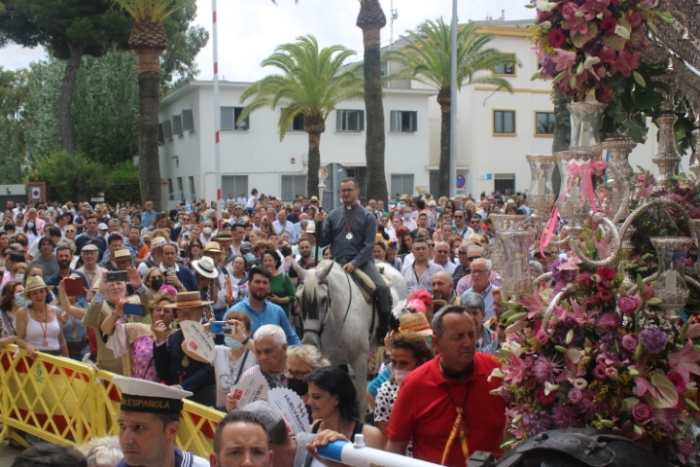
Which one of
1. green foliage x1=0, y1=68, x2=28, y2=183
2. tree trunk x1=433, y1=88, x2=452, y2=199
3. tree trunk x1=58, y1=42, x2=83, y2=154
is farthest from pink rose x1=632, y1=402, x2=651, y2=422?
green foliage x1=0, y1=68, x2=28, y2=183

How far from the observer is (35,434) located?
29.9ft

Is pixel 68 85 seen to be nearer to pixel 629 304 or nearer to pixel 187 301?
pixel 187 301

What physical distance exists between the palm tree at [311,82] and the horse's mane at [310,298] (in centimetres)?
2757

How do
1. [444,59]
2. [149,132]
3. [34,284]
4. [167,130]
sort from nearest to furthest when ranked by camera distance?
[34,284] < [149,132] < [444,59] < [167,130]

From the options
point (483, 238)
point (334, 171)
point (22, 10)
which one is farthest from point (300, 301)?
point (22, 10)

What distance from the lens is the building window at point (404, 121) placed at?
43.9 m

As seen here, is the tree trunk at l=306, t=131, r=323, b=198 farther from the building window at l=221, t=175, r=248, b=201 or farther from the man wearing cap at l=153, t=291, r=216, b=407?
the man wearing cap at l=153, t=291, r=216, b=407

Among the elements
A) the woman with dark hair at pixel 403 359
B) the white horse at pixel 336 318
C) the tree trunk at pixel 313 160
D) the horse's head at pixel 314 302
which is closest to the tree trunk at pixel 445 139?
the tree trunk at pixel 313 160

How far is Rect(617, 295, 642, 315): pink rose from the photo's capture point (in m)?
3.61

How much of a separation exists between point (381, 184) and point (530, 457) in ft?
80.3

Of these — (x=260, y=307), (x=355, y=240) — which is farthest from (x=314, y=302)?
(x=355, y=240)

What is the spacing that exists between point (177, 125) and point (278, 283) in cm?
3542

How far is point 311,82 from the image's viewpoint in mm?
36594

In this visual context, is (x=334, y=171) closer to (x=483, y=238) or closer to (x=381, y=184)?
(x=483, y=238)
